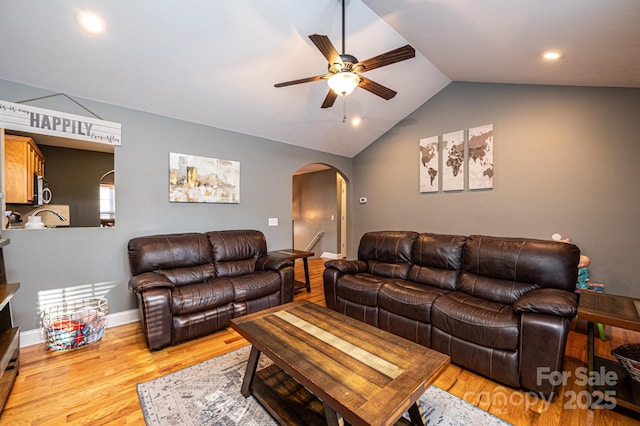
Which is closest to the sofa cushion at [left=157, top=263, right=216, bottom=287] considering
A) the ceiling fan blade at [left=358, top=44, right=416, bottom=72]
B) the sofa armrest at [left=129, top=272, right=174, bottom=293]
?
the sofa armrest at [left=129, top=272, right=174, bottom=293]

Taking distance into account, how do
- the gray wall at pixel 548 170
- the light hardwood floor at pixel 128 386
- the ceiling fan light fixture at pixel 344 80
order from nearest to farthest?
1. the light hardwood floor at pixel 128 386
2. the ceiling fan light fixture at pixel 344 80
3. the gray wall at pixel 548 170

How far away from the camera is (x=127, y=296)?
3117mm

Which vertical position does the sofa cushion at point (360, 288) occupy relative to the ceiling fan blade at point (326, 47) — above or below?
below

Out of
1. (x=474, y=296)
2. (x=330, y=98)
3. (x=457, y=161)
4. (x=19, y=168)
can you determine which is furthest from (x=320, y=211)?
(x=19, y=168)

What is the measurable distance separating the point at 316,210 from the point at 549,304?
604 centimetres

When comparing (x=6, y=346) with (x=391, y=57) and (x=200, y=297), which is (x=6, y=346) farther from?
(x=391, y=57)

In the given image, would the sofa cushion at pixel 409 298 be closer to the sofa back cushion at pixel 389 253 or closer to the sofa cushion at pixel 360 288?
the sofa cushion at pixel 360 288

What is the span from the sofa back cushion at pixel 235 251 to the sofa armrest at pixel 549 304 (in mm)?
2896

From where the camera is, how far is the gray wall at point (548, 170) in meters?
2.82

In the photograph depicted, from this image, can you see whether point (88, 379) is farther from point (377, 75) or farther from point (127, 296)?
point (377, 75)

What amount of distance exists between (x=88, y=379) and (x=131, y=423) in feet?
2.53

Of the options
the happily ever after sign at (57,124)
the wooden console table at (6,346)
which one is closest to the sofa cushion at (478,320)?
the wooden console table at (6,346)

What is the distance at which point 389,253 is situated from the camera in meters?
3.40

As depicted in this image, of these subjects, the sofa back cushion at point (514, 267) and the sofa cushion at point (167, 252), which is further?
the sofa cushion at point (167, 252)
